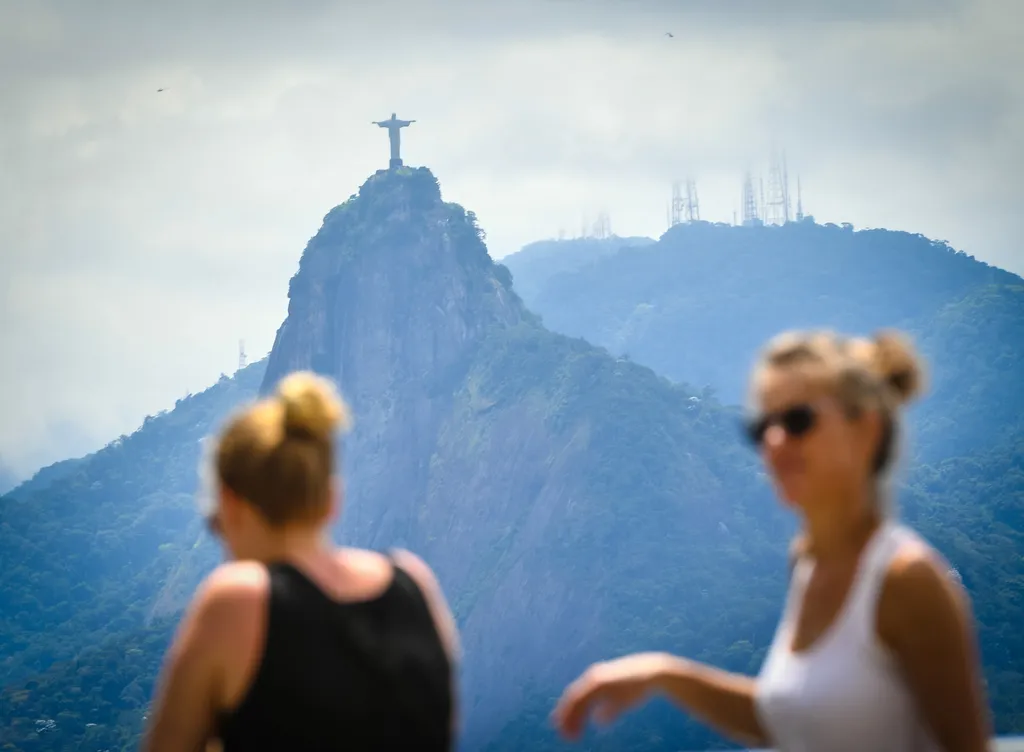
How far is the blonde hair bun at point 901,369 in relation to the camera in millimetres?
4215

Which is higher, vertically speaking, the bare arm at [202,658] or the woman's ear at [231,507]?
the woman's ear at [231,507]

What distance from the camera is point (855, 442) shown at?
4.21 meters

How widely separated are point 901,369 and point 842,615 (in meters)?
0.64

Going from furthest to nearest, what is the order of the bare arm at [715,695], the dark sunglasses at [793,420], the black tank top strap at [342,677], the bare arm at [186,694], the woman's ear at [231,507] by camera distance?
the bare arm at [715,695] → the dark sunglasses at [793,420] → the woman's ear at [231,507] → the black tank top strap at [342,677] → the bare arm at [186,694]

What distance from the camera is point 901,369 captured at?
422 centimetres

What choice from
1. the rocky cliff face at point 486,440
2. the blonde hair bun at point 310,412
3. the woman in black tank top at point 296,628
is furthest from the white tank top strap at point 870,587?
the rocky cliff face at point 486,440

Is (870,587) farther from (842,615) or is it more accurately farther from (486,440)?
(486,440)

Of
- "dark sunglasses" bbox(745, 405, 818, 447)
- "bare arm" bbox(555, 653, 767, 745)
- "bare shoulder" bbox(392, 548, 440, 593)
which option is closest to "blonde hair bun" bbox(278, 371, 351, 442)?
"bare shoulder" bbox(392, 548, 440, 593)

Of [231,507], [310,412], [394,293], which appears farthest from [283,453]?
[394,293]

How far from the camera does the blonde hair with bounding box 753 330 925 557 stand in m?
4.19

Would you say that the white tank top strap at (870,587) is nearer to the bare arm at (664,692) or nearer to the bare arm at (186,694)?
the bare arm at (664,692)

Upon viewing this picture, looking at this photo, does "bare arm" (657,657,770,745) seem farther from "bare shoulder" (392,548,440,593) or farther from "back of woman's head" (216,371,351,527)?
"back of woman's head" (216,371,351,527)

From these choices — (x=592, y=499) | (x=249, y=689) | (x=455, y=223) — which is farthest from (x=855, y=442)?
(x=455, y=223)

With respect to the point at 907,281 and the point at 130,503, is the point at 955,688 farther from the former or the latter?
the point at 907,281
